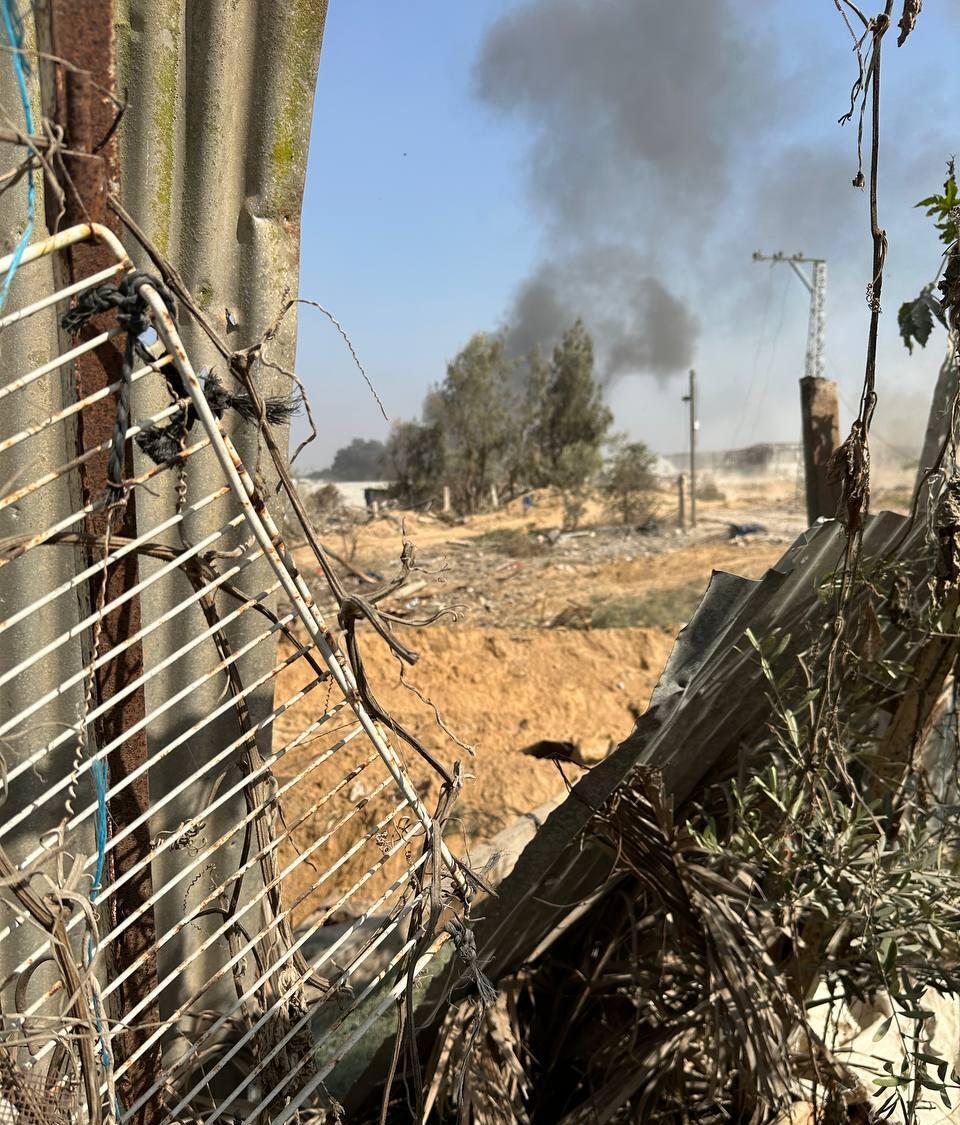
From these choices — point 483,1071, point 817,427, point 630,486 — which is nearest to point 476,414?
point 630,486

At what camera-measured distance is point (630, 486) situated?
22.6 metres

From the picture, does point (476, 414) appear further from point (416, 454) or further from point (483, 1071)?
point (483, 1071)

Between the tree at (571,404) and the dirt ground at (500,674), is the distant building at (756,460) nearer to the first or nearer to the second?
the tree at (571,404)

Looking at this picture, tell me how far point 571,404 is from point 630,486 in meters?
12.4

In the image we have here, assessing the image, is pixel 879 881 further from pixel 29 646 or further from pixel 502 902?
pixel 29 646

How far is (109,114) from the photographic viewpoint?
147cm

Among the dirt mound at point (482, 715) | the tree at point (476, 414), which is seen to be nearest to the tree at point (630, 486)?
the tree at point (476, 414)

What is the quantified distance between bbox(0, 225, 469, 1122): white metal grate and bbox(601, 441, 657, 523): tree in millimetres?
20132

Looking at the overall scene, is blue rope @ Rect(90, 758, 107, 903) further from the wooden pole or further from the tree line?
the tree line

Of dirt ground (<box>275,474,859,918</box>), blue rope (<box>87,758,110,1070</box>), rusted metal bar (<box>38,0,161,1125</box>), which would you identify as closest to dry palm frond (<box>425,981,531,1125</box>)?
dirt ground (<box>275,474,859,918</box>)

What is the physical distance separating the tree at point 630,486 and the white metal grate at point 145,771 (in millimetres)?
20132

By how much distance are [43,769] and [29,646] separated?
0.82 ft

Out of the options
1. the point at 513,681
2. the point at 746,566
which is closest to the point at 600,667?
the point at 513,681

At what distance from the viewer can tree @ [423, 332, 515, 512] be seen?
29.8 meters
